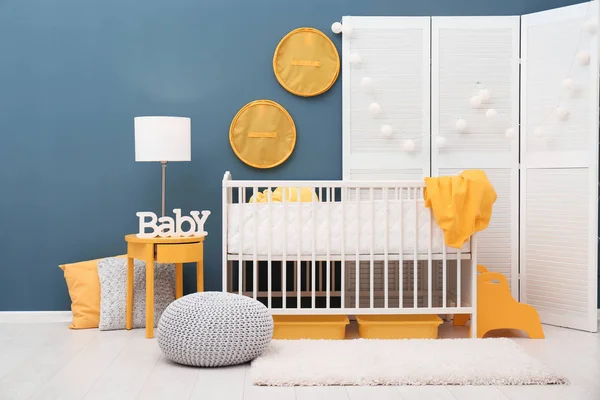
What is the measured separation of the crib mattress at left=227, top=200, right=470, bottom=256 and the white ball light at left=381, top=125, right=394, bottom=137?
2.04 feet

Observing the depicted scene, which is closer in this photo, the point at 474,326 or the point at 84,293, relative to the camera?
the point at 474,326

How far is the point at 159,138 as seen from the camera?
3609mm

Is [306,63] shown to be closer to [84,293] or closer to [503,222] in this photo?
[503,222]

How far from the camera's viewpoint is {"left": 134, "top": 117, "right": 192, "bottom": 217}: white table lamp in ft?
11.8

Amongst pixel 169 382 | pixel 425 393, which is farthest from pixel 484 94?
pixel 169 382

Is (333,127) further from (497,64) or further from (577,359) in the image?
(577,359)

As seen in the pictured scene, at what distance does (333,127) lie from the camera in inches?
161

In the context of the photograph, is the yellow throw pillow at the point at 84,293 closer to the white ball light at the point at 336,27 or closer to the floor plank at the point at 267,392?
the floor plank at the point at 267,392

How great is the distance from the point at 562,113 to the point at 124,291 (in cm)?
243

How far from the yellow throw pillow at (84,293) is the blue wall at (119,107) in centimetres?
21

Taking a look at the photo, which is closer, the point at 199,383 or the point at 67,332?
the point at 199,383

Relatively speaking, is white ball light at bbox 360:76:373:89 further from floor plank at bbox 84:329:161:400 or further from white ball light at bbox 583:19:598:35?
floor plank at bbox 84:329:161:400

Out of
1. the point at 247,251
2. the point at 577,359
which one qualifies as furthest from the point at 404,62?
the point at 577,359

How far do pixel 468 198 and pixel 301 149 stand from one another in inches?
42.5
